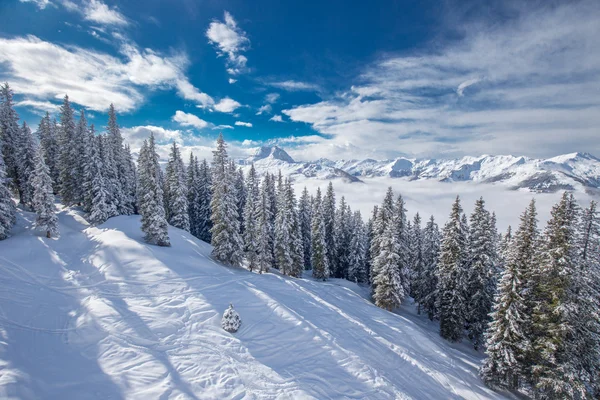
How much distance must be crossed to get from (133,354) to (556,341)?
2774cm

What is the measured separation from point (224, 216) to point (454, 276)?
94.3 ft

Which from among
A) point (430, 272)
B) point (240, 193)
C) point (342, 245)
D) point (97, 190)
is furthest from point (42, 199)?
point (430, 272)

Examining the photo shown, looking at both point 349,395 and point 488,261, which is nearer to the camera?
point 349,395

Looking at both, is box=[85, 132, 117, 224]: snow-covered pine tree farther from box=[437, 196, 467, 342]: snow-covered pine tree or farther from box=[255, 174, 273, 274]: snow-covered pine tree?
box=[437, 196, 467, 342]: snow-covered pine tree

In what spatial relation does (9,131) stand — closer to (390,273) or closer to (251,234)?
(251,234)

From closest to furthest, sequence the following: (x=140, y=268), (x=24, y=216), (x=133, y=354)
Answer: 1. (x=133, y=354)
2. (x=140, y=268)
3. (x=24, y=216)

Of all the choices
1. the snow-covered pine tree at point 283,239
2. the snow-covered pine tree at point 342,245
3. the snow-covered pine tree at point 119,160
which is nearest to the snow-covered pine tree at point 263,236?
the snow-covered pine tree at point 283,239

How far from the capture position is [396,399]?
1627cm

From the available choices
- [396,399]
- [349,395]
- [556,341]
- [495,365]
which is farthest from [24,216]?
[556,341]

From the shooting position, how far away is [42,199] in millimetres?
30797

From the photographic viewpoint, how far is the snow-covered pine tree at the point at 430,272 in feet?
123

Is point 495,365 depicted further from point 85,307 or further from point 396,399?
point 85,307

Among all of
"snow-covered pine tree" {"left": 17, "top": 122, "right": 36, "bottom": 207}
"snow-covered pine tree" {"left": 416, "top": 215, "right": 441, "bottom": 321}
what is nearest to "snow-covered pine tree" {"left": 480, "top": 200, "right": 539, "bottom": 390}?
"snow-covered pine tree" {"left": 416, "top": 215, "right": 441, "bottom": 321}

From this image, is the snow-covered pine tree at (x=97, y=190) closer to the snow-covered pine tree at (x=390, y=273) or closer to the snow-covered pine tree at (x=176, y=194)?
the snow-covered pine tree at (x=176, y=194)
